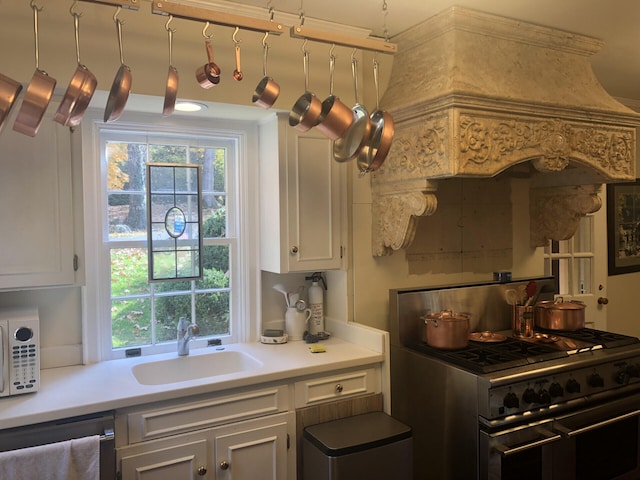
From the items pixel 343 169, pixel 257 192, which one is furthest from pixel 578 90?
pixel 257 192

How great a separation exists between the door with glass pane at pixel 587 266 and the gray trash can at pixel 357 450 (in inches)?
Result: 85.9

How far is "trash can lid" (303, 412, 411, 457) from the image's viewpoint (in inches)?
79.3

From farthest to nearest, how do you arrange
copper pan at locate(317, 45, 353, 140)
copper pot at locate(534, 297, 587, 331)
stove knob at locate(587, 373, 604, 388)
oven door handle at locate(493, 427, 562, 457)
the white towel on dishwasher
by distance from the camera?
copper pot at locate(534, 297, 587, 331) < stove knob at locate(587, 373, 604, 388) < oven door handle at locate(493, 427, 562, 457) < copper pan at locate(317, 45, 353, 140) < the white towel on dishwasher

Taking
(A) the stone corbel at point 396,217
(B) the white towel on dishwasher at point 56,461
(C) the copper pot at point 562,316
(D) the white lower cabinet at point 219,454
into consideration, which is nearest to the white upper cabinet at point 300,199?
(A) the stone corbel at point 396,217

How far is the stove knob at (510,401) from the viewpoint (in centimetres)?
215

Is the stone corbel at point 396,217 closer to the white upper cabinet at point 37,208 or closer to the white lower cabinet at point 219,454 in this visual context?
the white lower cabinet at point 219,454

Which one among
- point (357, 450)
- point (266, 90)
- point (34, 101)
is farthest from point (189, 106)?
point (357, 450)

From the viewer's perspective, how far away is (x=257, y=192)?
2.78m

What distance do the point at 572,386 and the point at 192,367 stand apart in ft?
5.89

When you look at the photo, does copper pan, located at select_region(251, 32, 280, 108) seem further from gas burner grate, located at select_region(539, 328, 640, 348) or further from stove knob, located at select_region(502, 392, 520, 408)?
gas burner grate, located at select_region(539, 328, 640, 348)

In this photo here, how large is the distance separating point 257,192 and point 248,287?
52 centimetres

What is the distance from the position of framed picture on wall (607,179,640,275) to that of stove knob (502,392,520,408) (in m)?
2.45

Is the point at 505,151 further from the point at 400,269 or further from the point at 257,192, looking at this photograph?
the point at 257,192

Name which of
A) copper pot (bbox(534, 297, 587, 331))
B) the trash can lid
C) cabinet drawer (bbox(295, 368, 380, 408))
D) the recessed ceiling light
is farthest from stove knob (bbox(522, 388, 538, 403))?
the recessed ceiling light
